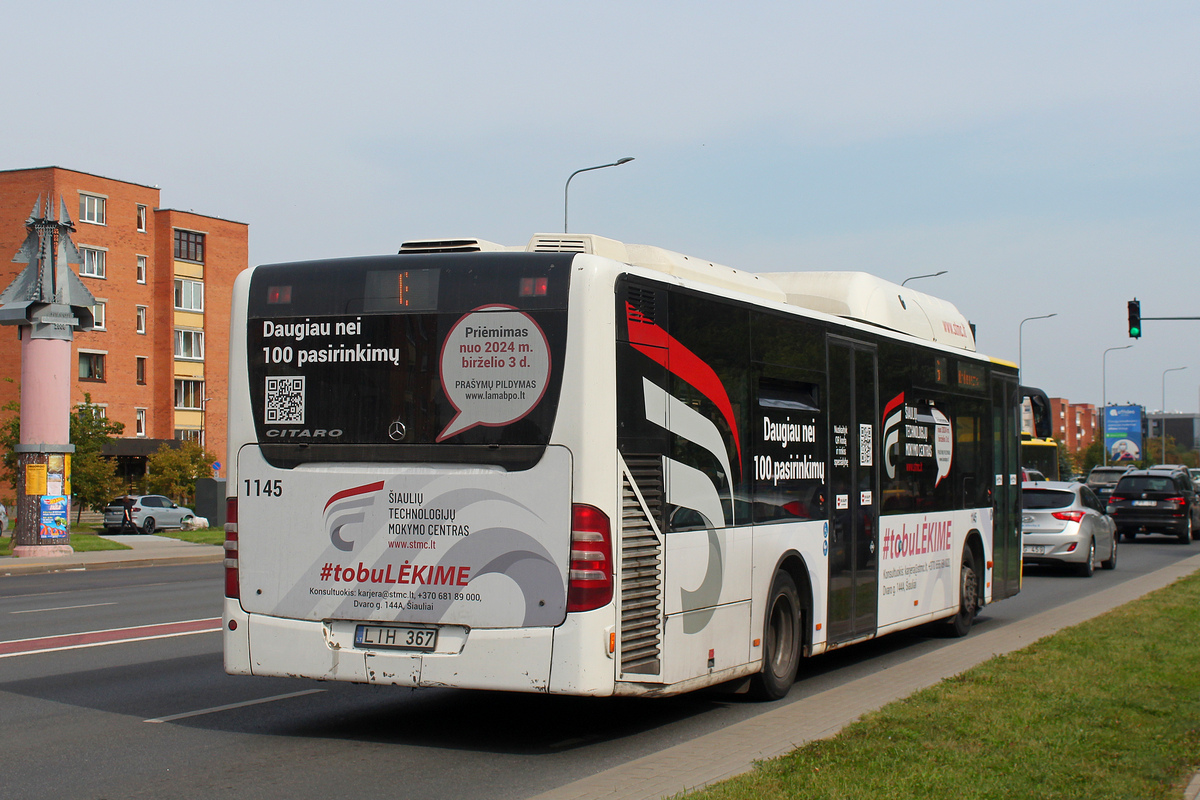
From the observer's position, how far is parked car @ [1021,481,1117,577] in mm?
22156

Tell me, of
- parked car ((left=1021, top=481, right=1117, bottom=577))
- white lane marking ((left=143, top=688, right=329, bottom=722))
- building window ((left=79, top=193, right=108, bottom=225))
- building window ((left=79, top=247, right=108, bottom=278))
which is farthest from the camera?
building window ((left=79, top=247, right=108, bottom=278))

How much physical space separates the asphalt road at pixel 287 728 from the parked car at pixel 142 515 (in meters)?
38.5

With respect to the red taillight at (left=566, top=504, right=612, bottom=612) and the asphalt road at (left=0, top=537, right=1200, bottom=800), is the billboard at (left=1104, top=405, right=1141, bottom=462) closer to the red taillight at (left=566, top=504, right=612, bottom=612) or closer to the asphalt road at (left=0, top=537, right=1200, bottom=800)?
the asphalt road at (left=0, top=537, right=1200, bottom=800)

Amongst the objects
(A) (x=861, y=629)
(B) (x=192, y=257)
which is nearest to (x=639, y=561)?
(A) (x=861, y=629)

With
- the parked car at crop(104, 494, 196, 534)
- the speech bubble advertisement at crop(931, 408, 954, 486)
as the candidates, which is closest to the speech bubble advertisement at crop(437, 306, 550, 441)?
the speech bubble advertisement at crop(931, 408, 954, 486)

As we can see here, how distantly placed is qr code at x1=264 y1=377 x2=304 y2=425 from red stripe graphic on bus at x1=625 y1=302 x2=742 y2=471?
2.12 metres

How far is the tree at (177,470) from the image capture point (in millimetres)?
61272

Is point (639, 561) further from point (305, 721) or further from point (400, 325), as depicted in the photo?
point (305, 721)

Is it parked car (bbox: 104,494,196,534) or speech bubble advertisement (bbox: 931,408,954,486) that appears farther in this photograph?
parked car (bbox: 104,494,196,534)

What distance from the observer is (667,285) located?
792 cm

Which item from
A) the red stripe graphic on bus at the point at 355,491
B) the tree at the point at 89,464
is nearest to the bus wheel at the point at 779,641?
the red stripe graphic on bus at the point at 355,491

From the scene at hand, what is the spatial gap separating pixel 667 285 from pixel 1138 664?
5532 mm

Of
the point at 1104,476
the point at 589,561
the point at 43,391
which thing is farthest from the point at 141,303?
the point at 589,561

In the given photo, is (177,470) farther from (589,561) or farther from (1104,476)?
(589,561)
